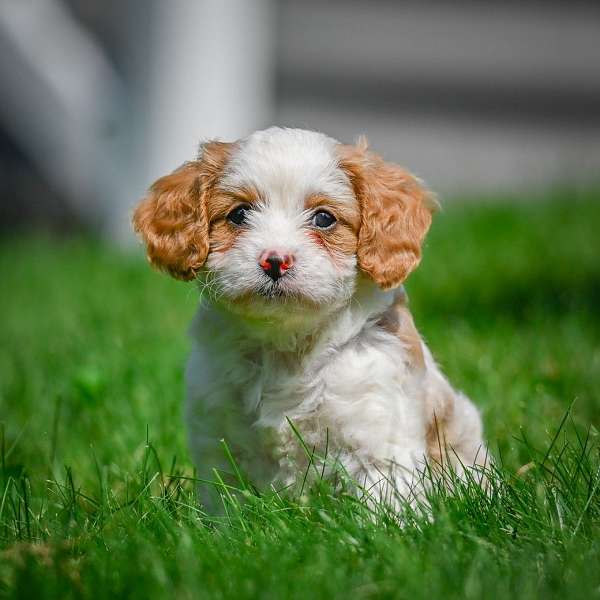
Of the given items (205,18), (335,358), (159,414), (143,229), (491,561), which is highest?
(205,18)

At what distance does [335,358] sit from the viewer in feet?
10.9

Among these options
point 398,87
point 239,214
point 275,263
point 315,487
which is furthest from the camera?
point 398,87

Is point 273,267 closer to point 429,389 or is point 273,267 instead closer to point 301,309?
point 301,309

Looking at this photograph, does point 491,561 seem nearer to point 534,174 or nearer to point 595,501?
point 595,501

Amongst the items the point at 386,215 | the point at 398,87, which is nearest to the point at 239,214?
the point at 386,215

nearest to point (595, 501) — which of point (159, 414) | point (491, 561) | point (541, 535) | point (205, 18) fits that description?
point (541, 535)

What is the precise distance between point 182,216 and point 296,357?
1.97ft

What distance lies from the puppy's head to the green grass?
65cm

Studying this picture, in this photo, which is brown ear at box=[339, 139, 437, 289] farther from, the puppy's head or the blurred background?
the blurred background

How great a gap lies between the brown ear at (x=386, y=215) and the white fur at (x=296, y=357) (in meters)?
0.05

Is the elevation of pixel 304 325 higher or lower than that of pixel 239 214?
lower

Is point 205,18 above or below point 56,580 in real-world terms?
above

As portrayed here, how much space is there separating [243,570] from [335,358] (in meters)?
0.90

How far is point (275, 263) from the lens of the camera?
3064 mm
